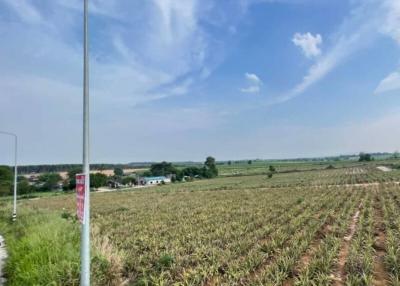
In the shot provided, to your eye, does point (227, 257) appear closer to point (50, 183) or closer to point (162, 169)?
point (50, 183)

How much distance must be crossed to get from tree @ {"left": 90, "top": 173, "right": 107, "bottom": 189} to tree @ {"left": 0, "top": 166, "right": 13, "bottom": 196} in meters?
22.9

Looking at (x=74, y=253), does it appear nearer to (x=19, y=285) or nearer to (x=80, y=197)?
(x=19, y=285)

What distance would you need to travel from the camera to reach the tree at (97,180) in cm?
10738

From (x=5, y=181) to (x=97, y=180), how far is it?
2680 cm

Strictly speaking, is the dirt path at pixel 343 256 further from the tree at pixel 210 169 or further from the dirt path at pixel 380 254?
the tree at pixel 210 169

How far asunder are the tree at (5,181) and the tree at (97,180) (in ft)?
75.3

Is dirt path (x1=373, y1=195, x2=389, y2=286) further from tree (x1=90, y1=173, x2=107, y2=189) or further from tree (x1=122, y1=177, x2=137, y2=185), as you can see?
tree (x1=122, y1=177, x2=137, y2=185)

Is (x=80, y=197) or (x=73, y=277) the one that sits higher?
(x=80, y=197)

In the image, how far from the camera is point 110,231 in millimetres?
18344

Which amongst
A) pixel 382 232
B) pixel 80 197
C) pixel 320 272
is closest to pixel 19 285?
pixel 80 197

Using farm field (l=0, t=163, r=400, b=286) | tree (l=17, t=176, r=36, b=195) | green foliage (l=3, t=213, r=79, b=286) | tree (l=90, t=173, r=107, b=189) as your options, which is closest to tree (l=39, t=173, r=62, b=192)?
tree (l=17, t=176, r=36, b=195)

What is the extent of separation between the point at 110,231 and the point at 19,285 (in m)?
9.95

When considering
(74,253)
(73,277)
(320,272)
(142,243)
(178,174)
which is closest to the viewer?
(73,277)

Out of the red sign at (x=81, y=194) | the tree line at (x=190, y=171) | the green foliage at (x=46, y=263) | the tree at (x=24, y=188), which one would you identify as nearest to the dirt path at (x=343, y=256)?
the red sign at (x=81, y=194)
